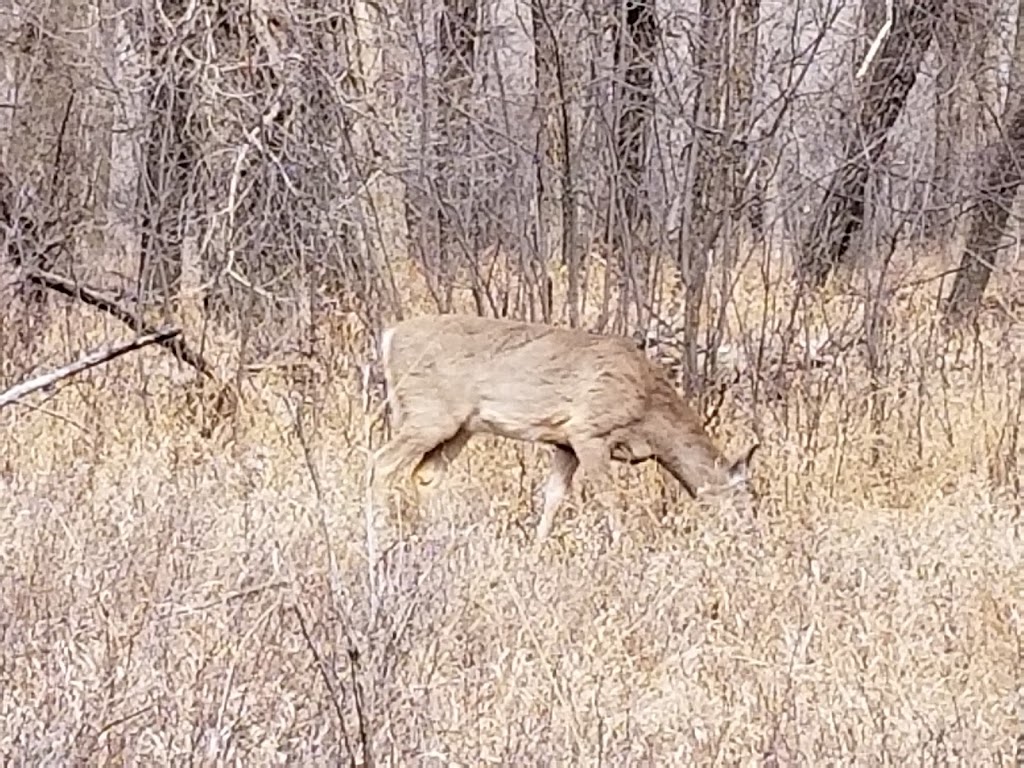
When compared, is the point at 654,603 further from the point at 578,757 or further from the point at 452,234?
the point at 452,234

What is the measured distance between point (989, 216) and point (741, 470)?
155 inches

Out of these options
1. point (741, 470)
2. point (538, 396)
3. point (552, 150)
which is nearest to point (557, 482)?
point (538, 396)

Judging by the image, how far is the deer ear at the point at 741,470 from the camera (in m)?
8.76

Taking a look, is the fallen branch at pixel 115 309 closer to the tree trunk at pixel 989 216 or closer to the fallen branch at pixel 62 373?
the fallen branch at pixel 62 373

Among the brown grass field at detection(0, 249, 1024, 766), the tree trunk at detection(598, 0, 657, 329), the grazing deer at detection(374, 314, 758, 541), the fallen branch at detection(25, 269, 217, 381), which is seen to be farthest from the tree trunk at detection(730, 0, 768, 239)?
the fallen branch at detection(25, 269, 217, 381)

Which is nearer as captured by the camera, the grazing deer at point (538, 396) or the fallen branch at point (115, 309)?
the grazing deer at point (538, 396)

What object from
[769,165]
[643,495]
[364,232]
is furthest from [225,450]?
[769,165]

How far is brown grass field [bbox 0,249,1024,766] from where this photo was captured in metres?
5.09

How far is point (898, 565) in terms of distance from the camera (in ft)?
23.8

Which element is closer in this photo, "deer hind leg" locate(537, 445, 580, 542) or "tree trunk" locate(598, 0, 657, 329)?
"deer hind leg" locate(537, 445, 580, 542)

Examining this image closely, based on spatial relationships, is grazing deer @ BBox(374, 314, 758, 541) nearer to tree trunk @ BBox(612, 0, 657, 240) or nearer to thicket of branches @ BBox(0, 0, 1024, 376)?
thicket of branches @ BBox(0, 0, 1024, 376)

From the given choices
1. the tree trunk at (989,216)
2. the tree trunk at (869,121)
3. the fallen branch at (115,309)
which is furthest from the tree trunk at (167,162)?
the tree trunk at (989,216)

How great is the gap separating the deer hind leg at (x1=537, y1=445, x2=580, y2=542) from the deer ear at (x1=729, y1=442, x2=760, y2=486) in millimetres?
723

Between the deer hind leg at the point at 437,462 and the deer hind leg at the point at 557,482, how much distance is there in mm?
458
